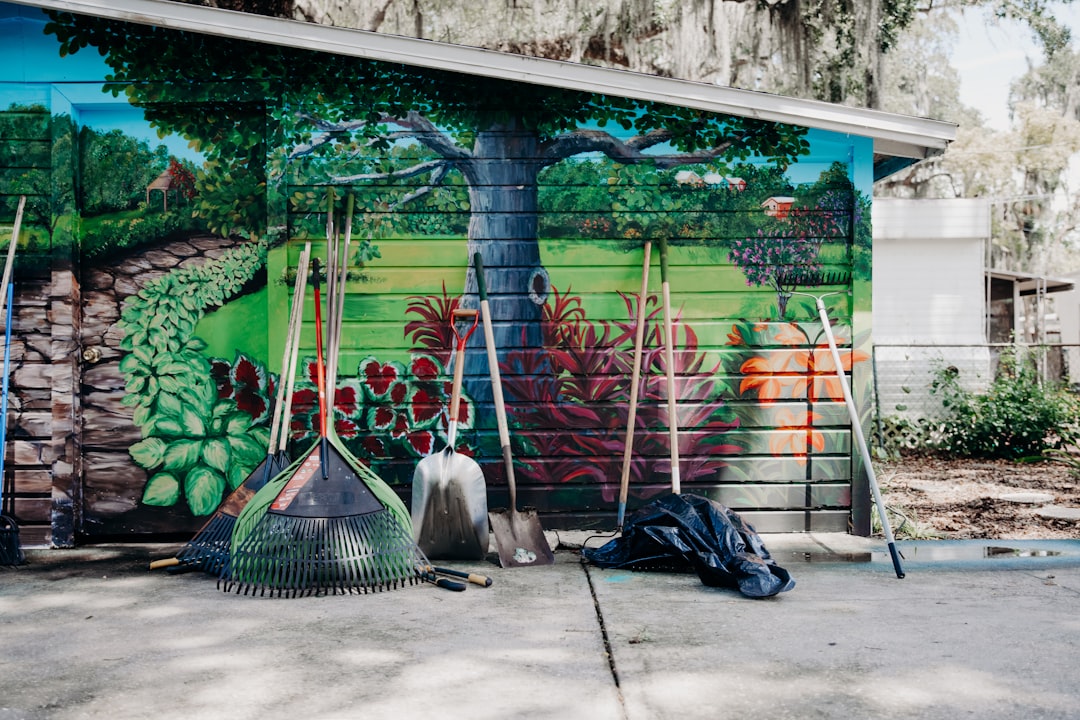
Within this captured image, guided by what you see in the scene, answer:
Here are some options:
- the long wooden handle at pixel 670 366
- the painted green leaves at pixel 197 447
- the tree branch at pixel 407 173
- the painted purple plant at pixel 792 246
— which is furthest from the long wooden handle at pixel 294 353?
the painted purple plant at pixel 792 246

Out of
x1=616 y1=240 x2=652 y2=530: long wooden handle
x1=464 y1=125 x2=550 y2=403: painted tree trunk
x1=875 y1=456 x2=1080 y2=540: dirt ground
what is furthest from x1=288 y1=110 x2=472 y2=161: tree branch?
x1=875 y1=456 x2=1080 y2=540: dirt ground

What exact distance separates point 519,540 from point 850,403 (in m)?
1.83

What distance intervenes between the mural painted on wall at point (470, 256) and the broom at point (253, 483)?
323 millimetres

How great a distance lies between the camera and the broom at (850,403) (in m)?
4.64

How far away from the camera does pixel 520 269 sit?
18.4 feet

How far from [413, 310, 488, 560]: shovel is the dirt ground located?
268 centimetres

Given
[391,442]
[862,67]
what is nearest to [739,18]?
[862,67]

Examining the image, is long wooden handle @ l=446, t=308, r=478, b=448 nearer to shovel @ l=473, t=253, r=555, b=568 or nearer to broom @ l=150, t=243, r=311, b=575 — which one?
shovel @ l=473, t=253, r=555, b=568

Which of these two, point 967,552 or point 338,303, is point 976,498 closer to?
point 967,552

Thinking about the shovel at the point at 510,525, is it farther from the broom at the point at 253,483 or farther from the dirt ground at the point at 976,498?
the dirt ground at the point at 976,498

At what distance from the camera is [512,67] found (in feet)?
16.6

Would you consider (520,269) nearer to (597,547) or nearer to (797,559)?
(597,547)

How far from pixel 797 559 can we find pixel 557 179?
8.31ft

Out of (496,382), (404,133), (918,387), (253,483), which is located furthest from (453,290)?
(918,387)
